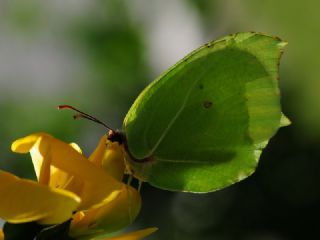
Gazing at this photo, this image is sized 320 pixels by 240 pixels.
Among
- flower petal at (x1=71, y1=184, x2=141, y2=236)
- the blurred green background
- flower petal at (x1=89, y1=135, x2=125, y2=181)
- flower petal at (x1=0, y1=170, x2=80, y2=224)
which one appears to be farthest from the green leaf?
the blurred green background

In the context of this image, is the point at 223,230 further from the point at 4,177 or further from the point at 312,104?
the point at 4,177

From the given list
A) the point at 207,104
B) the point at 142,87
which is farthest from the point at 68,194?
the point at 142,87

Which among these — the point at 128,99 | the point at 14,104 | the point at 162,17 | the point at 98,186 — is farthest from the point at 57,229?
the point at 162,17

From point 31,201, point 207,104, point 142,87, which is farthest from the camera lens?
point 142,87

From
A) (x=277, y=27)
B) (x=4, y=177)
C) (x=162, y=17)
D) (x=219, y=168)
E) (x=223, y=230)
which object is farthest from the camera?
(x=277, y=27)

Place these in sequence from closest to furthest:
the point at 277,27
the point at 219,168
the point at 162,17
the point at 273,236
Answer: the point at 219,168 < the point at 273,236 < the point at 162,17 < the point at 277,27

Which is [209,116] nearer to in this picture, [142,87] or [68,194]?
[68,194]
